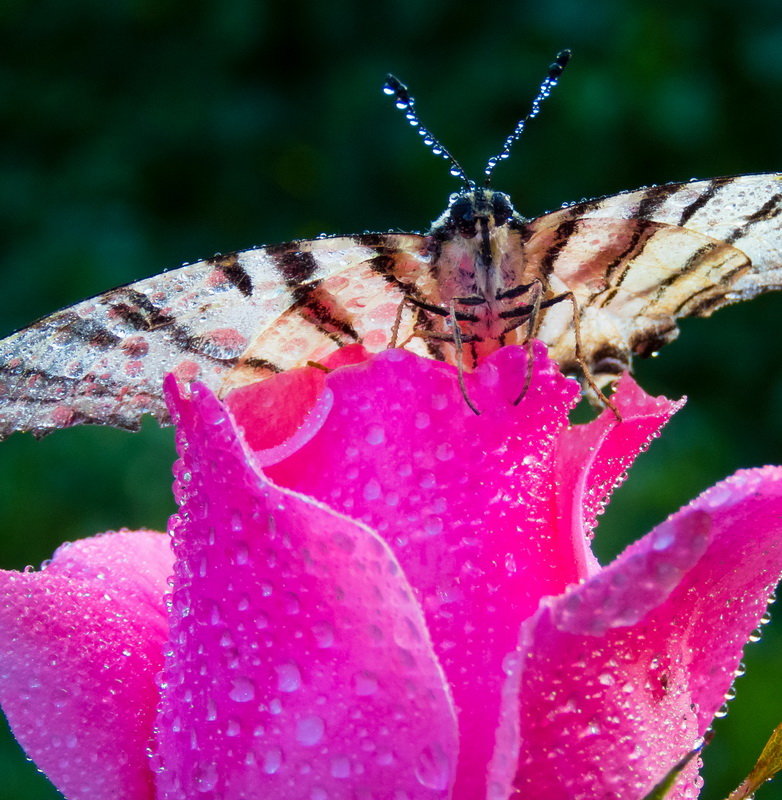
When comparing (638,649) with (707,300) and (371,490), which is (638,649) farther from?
(707,300)

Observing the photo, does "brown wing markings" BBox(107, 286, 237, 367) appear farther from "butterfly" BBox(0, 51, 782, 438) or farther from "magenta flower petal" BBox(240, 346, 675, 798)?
"magenta flower petal" BBox(240, 346, 675, 798)

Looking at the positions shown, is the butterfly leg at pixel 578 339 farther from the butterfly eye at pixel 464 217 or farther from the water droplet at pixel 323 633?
the water droplet at pixel 323 633

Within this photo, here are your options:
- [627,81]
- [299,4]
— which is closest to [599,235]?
[627,81]

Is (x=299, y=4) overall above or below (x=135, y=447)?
above

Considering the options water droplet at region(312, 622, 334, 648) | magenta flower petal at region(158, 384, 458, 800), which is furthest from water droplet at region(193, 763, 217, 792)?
water droplet at region(312, 622, 334, 648)

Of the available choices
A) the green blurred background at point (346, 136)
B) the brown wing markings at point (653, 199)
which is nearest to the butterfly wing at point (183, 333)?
the brown wing markings at point (653, 199)

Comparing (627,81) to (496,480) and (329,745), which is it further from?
(329,745)

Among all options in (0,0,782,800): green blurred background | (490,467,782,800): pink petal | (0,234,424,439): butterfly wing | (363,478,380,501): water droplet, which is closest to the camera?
(490,467,782,800): pink petal
